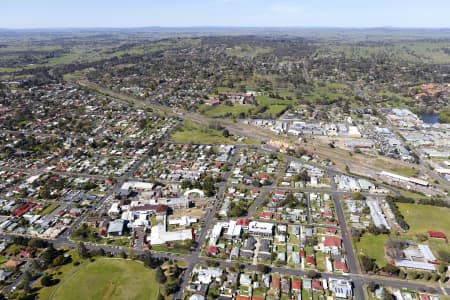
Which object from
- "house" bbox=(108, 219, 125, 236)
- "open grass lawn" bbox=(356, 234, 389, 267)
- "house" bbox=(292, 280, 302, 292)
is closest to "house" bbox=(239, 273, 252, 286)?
"house" bbox=(292, 280, 302, 292)

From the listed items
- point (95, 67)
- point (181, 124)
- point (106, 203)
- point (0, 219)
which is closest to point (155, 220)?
point (106, 203)

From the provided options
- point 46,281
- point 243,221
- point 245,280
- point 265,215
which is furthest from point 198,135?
point 46,281

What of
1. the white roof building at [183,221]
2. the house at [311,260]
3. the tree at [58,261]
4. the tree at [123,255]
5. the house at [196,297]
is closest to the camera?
the house at [196,297]

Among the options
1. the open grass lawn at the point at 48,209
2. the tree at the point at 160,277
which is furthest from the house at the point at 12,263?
the tree at the point at 160,277

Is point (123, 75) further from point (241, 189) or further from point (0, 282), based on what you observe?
point (0, 282)

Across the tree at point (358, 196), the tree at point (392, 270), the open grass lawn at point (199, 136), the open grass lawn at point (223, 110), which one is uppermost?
the open grass lawn at point (223, 110)

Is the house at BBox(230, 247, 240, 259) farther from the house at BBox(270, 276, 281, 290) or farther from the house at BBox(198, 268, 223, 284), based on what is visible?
the house at BBox(270, 276, 281, 290)

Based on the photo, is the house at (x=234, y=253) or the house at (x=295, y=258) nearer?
the house at (x=295, y=258)

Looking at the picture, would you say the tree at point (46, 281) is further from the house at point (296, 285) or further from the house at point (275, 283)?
the house at point (296, 285)
